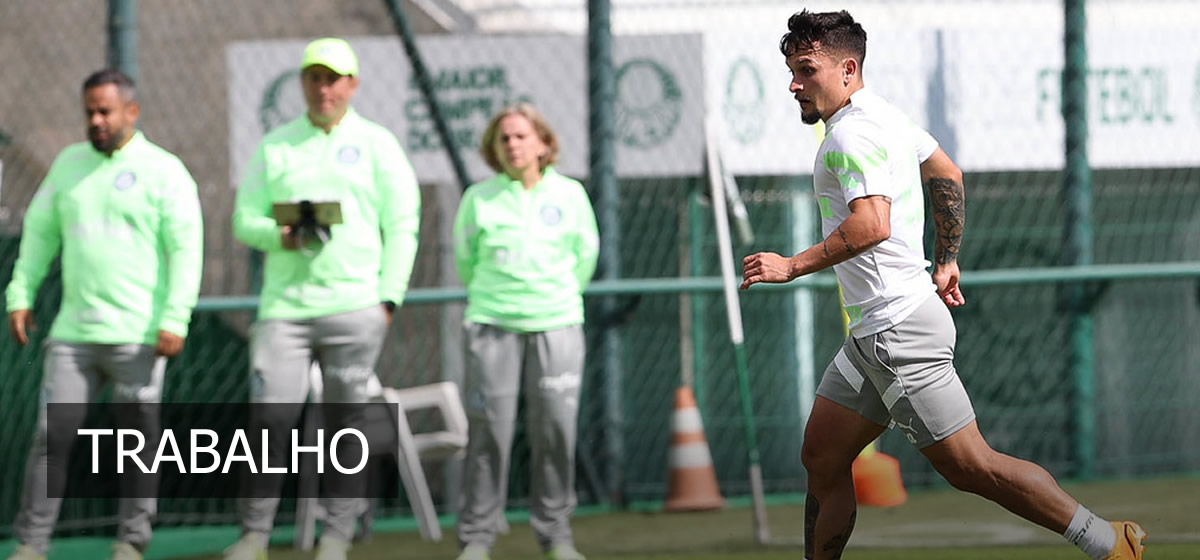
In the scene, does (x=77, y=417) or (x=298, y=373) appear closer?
(x=298, y=373)

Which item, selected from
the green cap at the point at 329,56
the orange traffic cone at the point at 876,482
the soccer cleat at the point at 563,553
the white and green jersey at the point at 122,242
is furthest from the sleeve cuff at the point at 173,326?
the orange traffic cone at the point at 876,482

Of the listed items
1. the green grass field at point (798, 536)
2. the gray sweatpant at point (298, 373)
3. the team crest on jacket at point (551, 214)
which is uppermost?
the team crest on jacket at point (551, 214)

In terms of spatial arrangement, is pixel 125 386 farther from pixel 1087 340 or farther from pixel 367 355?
pixel 1087 340

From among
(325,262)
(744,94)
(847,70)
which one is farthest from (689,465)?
(847,70)

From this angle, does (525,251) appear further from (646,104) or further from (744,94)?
(744,94)

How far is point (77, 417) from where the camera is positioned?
6.61 meters

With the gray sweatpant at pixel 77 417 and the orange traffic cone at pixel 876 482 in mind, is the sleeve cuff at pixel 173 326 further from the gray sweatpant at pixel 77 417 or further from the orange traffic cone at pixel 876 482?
the orange traffic cone at pixel 876 482

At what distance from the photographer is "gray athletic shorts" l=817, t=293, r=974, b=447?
4746 mm

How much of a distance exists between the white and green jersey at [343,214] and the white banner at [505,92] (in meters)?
2.47

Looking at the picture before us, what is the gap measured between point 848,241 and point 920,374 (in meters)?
0.46

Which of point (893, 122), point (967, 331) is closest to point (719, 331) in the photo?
point (967, 331)

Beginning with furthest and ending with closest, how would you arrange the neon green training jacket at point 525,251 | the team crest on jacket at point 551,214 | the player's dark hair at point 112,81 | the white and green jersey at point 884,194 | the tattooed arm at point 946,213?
the team crest on jacket at point 551,214 < the neon green training jacket at point 525,251 < the player's dark hair at point 112,81 < the tattooed arm at point 946,213 < the white and green jersey at point 884,194

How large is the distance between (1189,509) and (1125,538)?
3485mm

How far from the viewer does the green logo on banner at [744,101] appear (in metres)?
9.25
